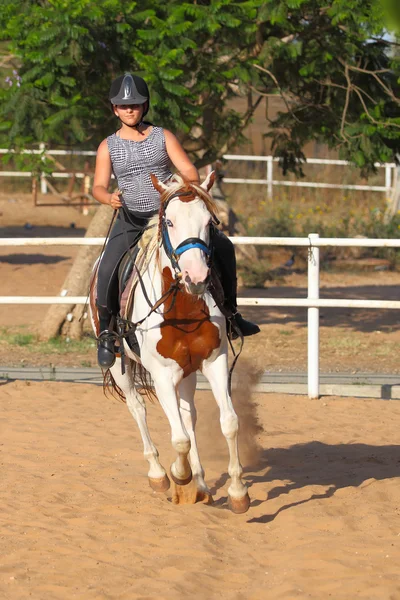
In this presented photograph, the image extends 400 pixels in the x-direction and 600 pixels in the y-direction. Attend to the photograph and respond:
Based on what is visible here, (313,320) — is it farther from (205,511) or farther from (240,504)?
(240,504)

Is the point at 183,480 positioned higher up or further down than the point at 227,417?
further down

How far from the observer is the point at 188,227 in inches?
210

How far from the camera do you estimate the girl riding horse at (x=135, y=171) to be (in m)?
6.09

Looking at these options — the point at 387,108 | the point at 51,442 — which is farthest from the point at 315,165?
the point at 51,442

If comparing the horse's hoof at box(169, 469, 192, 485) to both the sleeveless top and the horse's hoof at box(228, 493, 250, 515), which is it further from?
the sleeveless top

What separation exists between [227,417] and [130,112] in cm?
200

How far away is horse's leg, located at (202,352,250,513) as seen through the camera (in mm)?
5852

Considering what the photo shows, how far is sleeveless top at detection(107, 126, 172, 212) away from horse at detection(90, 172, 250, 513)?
0.23m

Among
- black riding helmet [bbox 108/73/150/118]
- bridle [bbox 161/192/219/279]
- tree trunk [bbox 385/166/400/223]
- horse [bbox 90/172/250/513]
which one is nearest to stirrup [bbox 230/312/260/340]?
horse [bbox 90/172/250/513]

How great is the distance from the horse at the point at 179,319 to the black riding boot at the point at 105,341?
0.28 m

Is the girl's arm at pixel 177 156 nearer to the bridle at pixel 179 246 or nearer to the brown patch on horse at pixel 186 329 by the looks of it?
the bridle at pixel 179 246

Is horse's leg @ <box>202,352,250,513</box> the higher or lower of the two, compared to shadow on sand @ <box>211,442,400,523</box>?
higher

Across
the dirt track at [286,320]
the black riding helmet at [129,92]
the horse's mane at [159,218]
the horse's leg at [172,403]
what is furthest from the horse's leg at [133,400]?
the dirt track at [286,320]

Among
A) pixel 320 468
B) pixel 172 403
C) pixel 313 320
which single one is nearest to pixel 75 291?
pixel 313 320
